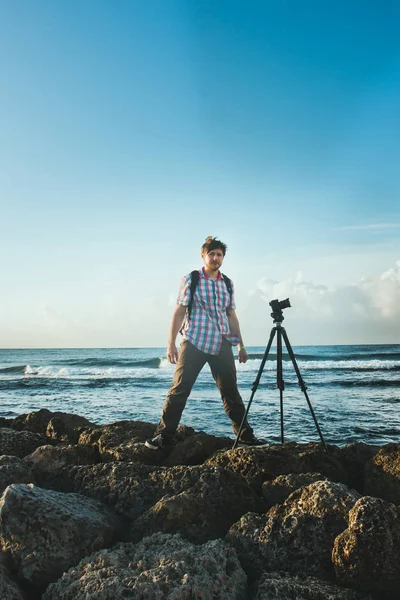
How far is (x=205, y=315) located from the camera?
500cm

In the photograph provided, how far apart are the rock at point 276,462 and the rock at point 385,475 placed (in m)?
0.34

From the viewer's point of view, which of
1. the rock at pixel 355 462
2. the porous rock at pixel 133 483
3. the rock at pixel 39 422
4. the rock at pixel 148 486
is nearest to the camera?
the rock at pixel 148 486

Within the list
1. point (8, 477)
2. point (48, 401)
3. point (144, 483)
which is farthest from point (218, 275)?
point (48, 401)

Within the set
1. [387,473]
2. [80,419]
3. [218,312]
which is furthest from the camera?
[80,419]

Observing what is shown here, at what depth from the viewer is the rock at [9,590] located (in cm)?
222

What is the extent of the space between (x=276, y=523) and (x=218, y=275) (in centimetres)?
299

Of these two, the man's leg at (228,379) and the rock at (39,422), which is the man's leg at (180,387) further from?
the rock at (39,422)

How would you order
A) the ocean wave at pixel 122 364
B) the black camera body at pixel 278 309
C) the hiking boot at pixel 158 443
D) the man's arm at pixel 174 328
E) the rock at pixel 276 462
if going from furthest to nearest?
the ocean wave at pixel 122 364 < the man's arm at pixel 174 328 < the hiking boot at pixel 158 443 < the black camera body at pixel 278 309 < the rock at pixel 276 462

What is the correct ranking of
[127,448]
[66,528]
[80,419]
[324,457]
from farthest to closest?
[80,419] → [127,448] → [324,457] → [66,528]

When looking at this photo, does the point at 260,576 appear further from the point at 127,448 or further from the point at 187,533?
the point at 127,448

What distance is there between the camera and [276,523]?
2.65 metres

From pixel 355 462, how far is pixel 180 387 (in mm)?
1923

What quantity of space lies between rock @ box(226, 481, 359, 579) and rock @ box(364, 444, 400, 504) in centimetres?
101

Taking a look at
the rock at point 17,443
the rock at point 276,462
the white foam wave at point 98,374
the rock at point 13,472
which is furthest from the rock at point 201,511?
the white foam wave at point 98,374
